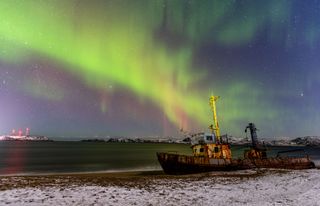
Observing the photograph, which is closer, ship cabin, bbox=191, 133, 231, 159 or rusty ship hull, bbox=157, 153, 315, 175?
rusty ship hull, bbox=157, 153, 315, 175

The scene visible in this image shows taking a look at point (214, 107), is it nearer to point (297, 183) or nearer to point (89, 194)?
point (297, 183)

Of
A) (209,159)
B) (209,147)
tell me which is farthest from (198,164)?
(209,147)

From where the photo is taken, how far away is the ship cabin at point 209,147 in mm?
38094

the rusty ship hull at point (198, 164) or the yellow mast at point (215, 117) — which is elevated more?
the yellow mast at point (215, 117)

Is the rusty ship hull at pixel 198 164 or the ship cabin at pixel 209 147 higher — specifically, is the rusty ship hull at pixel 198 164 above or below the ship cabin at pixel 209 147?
below

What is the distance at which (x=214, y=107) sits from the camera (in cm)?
3988

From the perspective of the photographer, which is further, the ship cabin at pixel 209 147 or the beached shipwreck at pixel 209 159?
the ship cabin at pixel 209 147

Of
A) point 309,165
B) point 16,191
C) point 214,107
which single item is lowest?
point 309,165

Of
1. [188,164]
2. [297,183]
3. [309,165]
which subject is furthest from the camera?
[309,165]

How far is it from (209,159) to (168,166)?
6.48 metres

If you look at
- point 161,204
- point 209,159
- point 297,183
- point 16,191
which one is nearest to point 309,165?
point 209,159

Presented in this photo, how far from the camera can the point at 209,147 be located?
38188mm

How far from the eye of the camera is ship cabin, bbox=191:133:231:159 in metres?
38.1

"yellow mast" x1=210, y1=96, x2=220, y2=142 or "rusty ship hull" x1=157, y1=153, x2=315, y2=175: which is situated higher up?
"yellow mast" x1=210, y1=96, x2=220, y2=142
